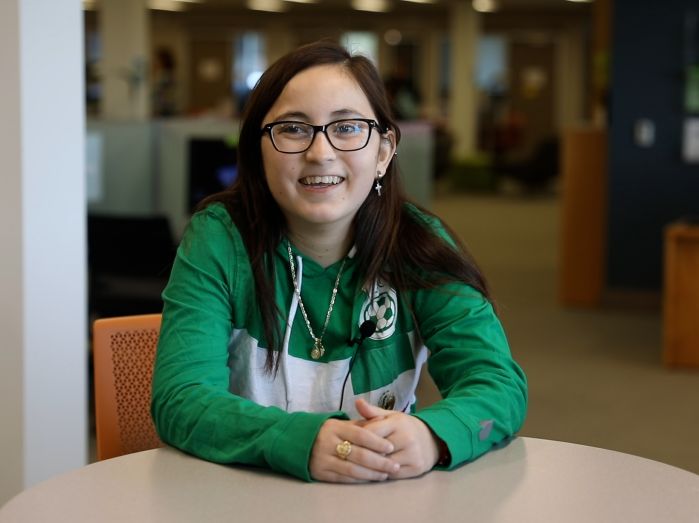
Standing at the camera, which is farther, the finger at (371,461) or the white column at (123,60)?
the white column at (123,60)

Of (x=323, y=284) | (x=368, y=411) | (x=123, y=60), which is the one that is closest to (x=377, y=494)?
(x=368, y=411)

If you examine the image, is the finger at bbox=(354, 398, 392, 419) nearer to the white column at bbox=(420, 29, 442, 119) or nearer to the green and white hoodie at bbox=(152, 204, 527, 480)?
the green and white hoodie at bbox=(152, 204, 527, 480)

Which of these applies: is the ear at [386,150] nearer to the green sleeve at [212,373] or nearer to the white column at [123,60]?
the green sleeve at [212,373]

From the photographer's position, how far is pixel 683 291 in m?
5.75

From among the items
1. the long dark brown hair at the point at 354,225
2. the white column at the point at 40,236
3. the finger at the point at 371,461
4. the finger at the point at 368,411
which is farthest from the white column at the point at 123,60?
the finger at the point at 371,461

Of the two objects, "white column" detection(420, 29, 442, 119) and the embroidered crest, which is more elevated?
"white column" detection(420, 29, 442, 119)

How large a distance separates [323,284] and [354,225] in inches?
4.6

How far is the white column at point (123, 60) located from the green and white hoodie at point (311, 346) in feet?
20.2

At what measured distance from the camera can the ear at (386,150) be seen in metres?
1.95

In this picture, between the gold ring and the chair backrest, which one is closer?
the gold ring

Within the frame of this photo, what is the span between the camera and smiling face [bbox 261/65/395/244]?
1.82 meters

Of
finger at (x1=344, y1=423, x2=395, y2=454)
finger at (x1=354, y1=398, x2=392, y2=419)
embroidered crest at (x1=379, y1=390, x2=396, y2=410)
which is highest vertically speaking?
finger at (x1=354, y1=398, x2=392, y2=419)

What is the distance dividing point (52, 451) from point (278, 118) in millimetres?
1444

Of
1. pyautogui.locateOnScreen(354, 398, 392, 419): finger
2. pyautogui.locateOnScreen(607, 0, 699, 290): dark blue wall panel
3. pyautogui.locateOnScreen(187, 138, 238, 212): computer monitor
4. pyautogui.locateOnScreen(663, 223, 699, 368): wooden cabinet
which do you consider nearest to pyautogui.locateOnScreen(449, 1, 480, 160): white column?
pyautogui.locateOnScreen(607, 0, 699, 290): dark blue wall panel
